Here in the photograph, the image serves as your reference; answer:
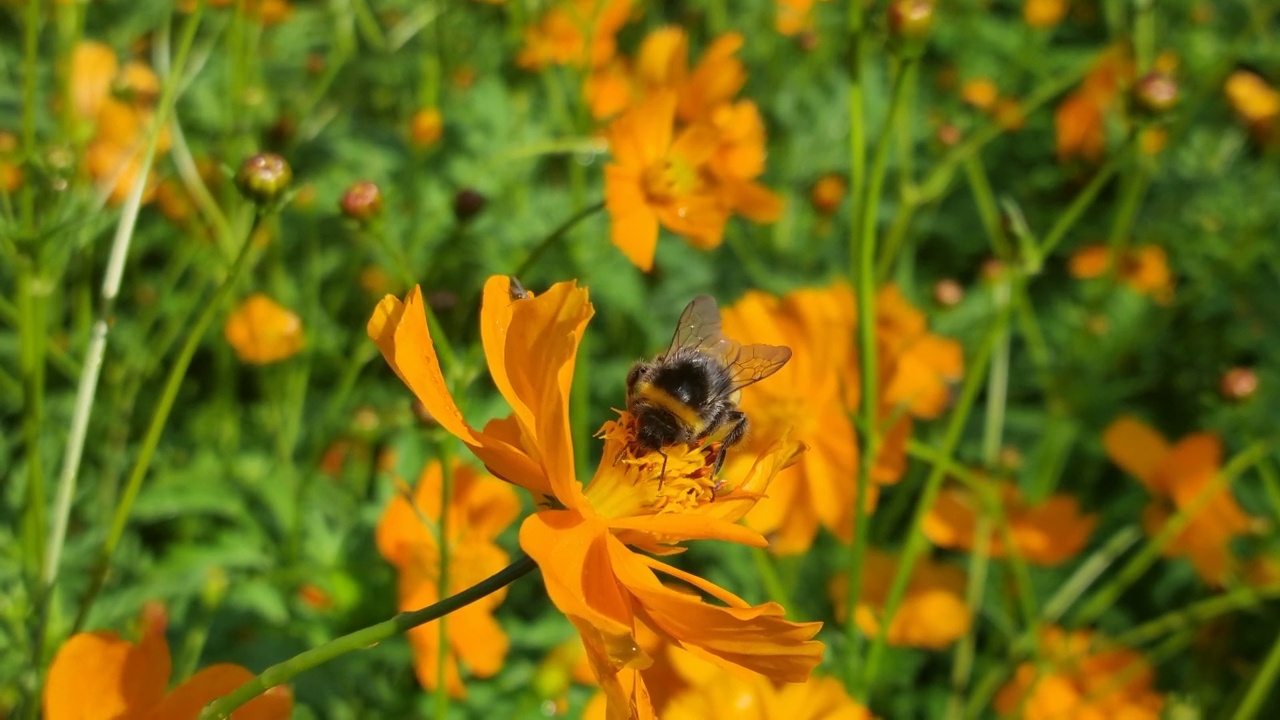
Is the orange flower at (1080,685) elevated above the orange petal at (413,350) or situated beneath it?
situated beneath

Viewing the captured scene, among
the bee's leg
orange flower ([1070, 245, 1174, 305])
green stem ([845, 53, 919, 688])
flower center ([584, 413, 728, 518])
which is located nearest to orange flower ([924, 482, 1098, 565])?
green stem ([845, 53, 919, 688])

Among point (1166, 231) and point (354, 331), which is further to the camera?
point (1166, 231)

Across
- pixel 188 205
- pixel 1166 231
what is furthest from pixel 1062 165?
pixel 188 205

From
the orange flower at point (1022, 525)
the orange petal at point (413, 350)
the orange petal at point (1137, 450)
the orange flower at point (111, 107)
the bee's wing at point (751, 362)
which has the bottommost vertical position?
the orange flower at point (1022, 525)

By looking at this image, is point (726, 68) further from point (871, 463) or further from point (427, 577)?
point (427, 577)

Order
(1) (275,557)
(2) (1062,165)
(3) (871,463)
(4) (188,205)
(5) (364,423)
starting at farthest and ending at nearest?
1. (2) (1062,165)
2. (4) (188,205)
3. (5) (364,423)
4. (1) (275,557)
5. (3) (871,463)

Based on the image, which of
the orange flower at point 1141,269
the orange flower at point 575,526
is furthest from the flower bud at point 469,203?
the orange flower at point 1141,269

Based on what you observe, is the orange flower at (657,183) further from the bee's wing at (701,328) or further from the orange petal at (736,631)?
the orange petal at (736,631)
